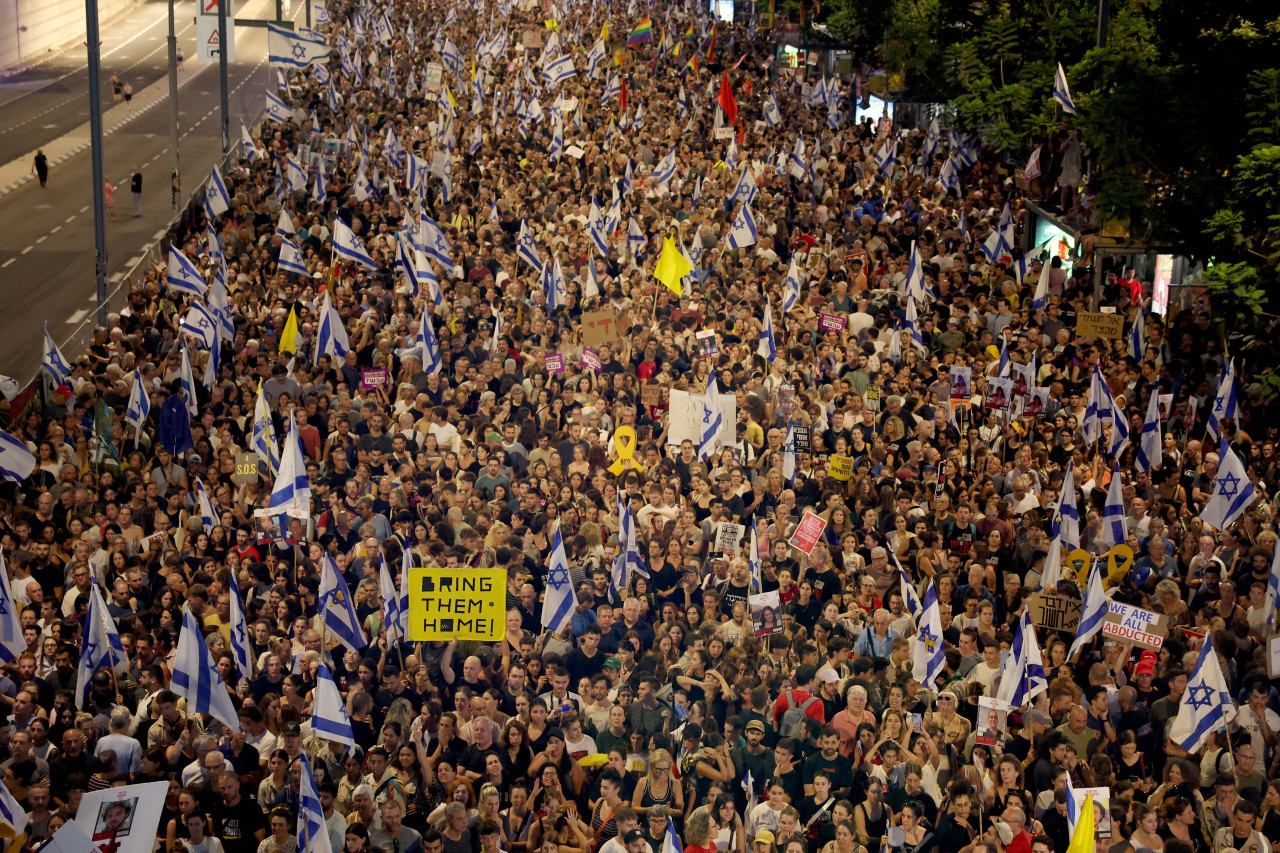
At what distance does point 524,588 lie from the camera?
13.4m

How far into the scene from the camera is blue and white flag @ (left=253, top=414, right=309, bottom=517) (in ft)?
48.1

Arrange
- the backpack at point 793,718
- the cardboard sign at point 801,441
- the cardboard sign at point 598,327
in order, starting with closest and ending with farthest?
1. the backpack at point 793,718
2. the cardboard sign at point 801,441
3. the cardboard sign at point 598,327

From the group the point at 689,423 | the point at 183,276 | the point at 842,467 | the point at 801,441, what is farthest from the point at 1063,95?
the point at 183,276

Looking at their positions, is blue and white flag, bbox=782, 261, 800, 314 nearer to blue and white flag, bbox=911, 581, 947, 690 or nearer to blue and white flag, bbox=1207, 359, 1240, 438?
blue and white flag, bbox=1207, 359, 1240, 438

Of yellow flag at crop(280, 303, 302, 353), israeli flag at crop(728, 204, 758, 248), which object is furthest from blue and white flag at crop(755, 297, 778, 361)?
yellow flag at crop(280, 303, 302, 353)

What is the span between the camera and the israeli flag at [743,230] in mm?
25281

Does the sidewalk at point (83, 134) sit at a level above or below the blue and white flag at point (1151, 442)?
below

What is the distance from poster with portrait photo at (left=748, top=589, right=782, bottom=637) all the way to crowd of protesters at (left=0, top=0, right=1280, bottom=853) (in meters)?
0.27

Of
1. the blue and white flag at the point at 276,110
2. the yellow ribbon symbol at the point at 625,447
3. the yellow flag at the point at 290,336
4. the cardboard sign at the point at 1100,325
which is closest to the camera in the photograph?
the yellow ribbon symbol at the point at 625,447

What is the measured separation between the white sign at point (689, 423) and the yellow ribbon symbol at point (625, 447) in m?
0.68

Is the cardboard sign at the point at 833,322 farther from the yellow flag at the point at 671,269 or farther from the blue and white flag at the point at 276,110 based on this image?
the blue and white flag at the point at 276,110

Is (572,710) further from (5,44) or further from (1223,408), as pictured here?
(5,44)

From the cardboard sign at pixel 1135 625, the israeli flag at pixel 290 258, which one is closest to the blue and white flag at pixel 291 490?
the cardboard sign at pixel 1135 625

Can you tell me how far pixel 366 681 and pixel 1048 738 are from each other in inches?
205
